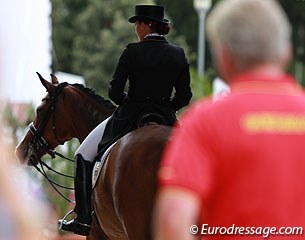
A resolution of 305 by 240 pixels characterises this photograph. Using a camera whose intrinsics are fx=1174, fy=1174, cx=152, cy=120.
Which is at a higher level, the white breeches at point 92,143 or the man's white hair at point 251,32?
the man's white hair at point 251,32

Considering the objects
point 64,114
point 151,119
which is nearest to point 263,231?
point 151,119

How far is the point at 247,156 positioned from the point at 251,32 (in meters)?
0.43

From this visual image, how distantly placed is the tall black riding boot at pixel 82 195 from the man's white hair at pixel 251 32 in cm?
540

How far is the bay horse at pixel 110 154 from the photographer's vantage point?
8.27 m

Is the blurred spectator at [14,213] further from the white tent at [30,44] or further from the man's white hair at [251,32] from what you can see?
the white tent at [30,44]

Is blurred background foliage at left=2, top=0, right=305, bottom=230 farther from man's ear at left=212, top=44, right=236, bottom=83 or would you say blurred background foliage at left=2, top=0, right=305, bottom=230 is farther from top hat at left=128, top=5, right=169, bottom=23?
man's ear at left=212, top=44, right=236, bottom=83

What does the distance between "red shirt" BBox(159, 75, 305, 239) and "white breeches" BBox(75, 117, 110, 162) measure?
17.0 feet

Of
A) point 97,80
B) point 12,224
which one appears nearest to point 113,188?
point 12,224

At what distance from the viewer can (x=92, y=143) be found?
30.9ft

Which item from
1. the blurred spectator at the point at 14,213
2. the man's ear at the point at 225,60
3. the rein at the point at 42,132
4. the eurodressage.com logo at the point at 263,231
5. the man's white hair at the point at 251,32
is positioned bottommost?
the rein at the point at 42,132

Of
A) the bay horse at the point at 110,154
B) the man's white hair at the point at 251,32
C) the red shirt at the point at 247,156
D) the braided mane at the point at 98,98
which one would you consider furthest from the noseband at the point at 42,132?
the man's white hair at the point at 251,32

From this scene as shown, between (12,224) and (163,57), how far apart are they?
18.1 ft

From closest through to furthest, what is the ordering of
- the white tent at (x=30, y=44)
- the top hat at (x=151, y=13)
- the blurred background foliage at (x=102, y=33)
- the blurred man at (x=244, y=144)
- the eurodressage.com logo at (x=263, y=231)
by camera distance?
the blurred man at (x=244, y=144) < the eurodressage.com logo at (x=263, y=231) < the top hat at (x=151, y=13) < the white tent at (x=30, y=44) < the blurred background foliage at (x=102, y=33)

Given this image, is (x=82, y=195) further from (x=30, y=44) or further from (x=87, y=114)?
(x=30, y=44)
